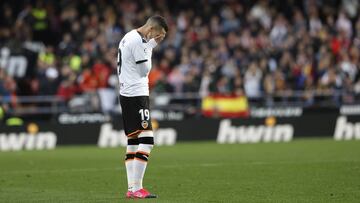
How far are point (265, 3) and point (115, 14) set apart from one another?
19.2ft

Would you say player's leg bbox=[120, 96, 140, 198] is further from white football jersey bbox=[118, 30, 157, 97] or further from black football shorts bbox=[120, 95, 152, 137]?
white football jersey bbox=[118, 30, 157, 97]

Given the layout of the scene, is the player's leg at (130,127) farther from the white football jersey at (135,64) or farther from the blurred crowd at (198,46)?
the blurred crowd at (198,46)

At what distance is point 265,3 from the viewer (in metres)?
31.8

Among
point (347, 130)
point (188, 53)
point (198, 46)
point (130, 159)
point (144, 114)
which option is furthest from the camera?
point (198, 46)

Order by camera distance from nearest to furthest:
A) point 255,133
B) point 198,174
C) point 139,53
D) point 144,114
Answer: point 139,53 → point 144,114 → point 198,174 → point 255,133

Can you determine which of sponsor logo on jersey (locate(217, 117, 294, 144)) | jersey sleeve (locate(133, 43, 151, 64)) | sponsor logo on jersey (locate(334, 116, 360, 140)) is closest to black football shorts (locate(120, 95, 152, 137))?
jersey sleeve (locate(133, 43, 151, 64))

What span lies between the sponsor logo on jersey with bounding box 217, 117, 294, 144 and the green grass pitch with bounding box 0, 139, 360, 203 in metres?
2.83

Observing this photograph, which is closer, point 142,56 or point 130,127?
point 142,56

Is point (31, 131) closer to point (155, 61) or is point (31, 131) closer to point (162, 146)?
point (162, 146)

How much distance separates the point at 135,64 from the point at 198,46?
1716cm

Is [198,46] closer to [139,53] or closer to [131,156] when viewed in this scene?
[131,156]

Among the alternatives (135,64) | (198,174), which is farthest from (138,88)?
(198,174)

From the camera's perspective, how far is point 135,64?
11961 mm

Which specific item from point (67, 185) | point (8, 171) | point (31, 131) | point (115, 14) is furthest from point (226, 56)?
point (67, 185)
